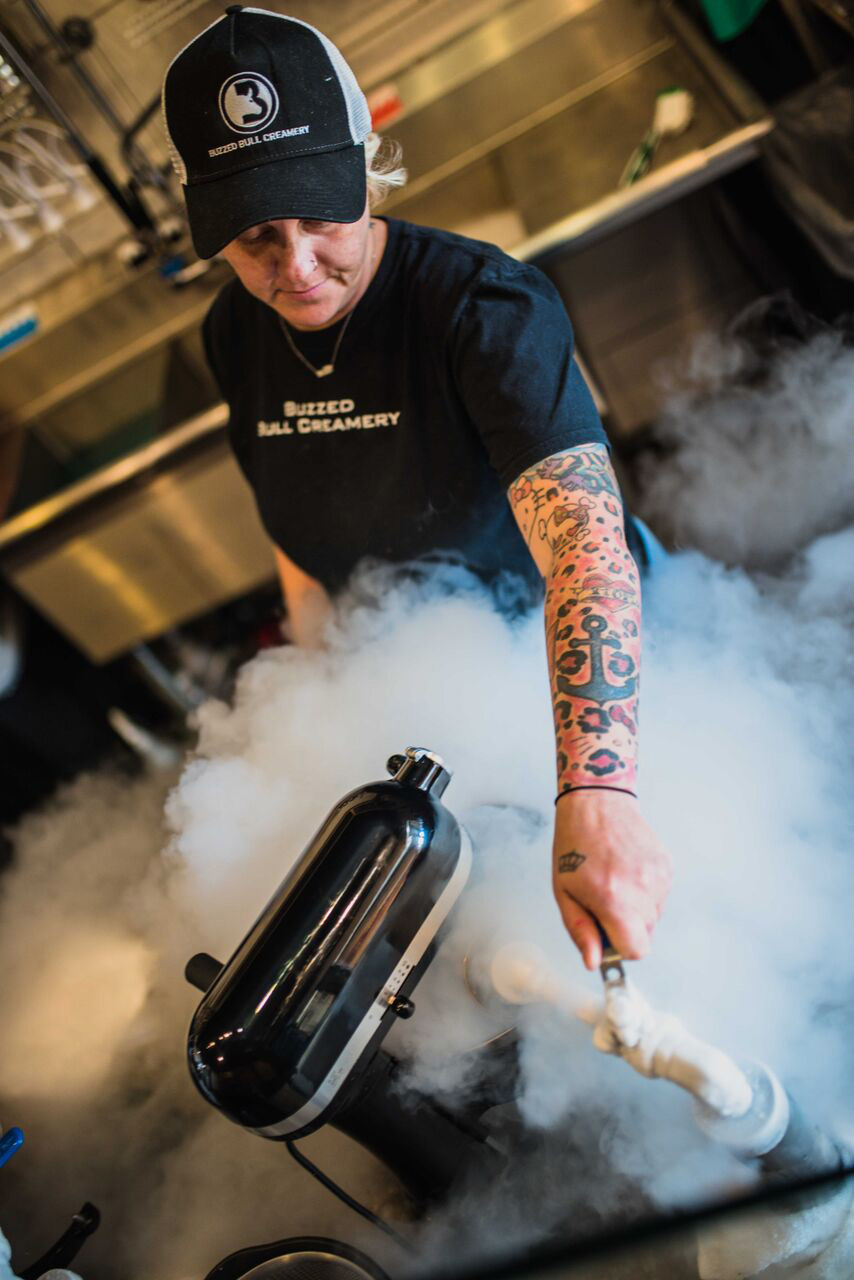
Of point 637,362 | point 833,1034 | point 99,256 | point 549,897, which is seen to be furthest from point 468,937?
point 99,256

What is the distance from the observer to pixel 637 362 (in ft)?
9.44

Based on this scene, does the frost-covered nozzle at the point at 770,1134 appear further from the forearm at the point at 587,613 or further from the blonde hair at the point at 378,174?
the blonde hair at the point at 378,174

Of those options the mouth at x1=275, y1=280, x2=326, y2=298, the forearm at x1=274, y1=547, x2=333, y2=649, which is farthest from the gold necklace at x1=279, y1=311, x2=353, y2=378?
the forearm at x1=274, y1=547, x2=333, y2=649

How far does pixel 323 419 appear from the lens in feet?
5.03

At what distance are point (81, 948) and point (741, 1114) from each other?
1088 mm

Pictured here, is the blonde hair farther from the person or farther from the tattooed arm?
the tattooed arm

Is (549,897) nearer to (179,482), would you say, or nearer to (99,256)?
(179,482)

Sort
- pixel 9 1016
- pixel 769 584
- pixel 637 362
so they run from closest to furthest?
pixel 9 1016
pixel 769 584
pixel 637 362

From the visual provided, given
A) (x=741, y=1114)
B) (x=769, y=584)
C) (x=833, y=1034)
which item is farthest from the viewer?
(x=769, y=584)

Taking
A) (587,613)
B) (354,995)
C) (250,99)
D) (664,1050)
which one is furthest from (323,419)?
(664,1050)

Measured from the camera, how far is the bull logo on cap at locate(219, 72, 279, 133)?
115 cm

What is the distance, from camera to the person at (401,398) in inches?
39.2

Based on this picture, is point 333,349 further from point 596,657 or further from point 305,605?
point 596,657

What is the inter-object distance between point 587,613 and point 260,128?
2.47ft
